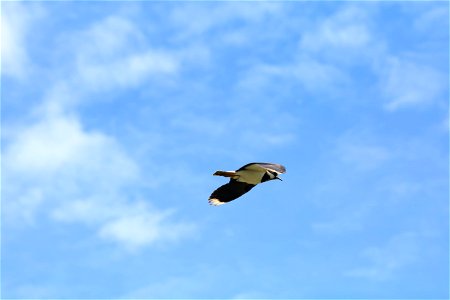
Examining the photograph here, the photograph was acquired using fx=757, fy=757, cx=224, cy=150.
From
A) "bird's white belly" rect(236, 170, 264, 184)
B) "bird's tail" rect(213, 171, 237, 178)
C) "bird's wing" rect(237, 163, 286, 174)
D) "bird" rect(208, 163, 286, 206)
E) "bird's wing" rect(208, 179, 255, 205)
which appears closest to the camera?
"bird's wing" rect(237, 163, 286, 174)

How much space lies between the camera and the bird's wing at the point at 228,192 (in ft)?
104

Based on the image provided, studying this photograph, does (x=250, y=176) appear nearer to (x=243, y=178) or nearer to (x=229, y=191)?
(x=243, y=178)

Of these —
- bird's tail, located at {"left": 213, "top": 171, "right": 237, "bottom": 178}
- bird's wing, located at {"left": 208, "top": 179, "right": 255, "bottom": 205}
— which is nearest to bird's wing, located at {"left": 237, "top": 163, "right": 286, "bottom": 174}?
bird's tail, located at {"left": 213, "top": 171, "right": 237, "bottom": 178}

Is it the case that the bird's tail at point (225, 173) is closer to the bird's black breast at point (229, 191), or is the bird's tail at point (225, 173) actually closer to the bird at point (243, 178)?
the bird at point (243, 178)

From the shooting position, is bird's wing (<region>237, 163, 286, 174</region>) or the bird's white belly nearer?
bird's wing (<region>237, 163, 286, 174</region>)

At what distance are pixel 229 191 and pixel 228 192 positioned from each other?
0.06 metres

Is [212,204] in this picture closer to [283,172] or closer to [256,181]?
Result: [256,181]

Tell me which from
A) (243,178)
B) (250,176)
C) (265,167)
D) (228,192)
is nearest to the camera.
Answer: (265,167)

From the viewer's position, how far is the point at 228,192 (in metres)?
31.9

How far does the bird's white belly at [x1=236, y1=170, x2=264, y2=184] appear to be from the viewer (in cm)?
2973

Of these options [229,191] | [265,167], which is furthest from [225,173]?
[229,191]

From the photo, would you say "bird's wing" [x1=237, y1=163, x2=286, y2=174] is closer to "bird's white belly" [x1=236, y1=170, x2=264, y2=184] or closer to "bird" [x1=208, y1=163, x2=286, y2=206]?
"bird" [x1=208, y1=163, x2=286, y2=206]

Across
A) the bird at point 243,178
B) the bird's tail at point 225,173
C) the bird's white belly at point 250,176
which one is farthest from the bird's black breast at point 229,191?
the bird's tail at point 225,173

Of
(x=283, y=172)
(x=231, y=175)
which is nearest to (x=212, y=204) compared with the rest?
(x=231, y=175)
